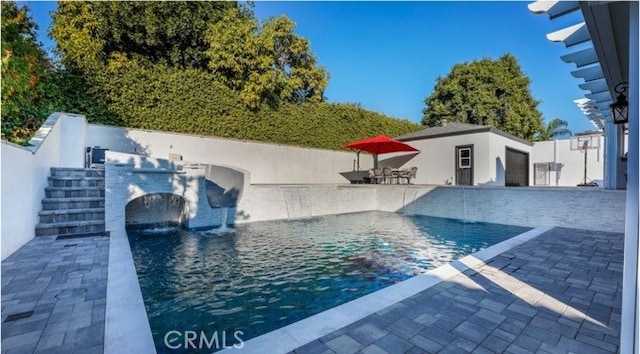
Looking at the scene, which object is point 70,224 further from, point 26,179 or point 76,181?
point 76,181

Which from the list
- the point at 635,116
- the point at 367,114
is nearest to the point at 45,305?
the point at 635,116

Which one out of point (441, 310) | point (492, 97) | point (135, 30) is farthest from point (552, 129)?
point (135, 30)

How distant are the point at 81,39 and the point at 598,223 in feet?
56.6

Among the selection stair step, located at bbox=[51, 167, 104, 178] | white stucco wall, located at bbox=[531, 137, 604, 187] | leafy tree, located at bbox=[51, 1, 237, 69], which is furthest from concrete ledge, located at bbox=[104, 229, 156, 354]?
white stucco wall, located at bbox=[531, 137, 604, 187]

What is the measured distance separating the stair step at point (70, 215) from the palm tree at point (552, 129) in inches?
1193

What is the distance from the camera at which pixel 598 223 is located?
7.30 meters

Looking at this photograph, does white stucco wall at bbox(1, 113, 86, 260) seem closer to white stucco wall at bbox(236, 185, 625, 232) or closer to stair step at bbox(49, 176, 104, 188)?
stair step at bbox(49, 176, 104, 188)

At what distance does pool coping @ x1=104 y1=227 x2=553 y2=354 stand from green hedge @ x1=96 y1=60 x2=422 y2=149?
7.68 metres

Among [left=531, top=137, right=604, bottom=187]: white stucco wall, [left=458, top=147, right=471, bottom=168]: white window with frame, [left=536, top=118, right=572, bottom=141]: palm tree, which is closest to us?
[left=458, top=147, right=471, bottom=168]: white window with frame

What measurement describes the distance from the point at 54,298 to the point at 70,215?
383cm

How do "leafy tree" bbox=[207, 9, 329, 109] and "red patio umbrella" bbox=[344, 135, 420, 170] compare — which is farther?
"red patio umbrella" bbox=[344, 135, 420, 170]

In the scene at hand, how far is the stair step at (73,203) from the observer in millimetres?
5902

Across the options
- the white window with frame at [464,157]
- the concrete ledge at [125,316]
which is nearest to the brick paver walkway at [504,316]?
the concrete ledge at [125,316]

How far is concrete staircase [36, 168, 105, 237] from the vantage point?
5.69m
